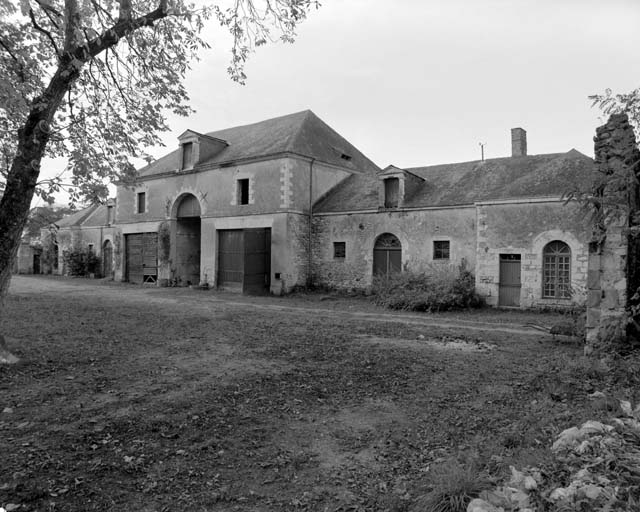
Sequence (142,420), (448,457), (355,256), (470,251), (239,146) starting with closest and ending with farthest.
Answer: (448,457) → (142,420) → (470,251) → (355,256) → (239,146)

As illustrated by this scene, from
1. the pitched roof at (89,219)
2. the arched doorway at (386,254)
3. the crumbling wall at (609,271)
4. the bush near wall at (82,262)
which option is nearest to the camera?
the crumbling wall at (609,271)

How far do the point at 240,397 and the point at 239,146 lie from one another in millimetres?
18662

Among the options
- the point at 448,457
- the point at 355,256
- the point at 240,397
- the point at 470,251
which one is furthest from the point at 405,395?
the point at 355,256

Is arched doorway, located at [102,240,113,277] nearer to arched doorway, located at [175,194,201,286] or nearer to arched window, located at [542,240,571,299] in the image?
arched doorway, located at [175,194,201,286]

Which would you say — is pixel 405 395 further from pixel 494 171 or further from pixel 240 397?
pixel 494 171

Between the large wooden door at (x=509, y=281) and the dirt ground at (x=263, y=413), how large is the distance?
239 inches

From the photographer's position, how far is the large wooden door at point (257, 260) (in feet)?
63.6

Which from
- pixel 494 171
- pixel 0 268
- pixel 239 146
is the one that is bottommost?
pixel 0 268

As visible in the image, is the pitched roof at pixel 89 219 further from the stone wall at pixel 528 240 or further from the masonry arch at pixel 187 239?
the stone wall at pixel 528 240

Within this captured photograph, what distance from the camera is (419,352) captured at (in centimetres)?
800

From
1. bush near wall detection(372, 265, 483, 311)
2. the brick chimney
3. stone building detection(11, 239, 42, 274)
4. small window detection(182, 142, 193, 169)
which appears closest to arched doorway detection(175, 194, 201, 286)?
small window detection(182, 142, 193, 169)

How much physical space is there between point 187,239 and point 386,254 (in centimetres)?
1170

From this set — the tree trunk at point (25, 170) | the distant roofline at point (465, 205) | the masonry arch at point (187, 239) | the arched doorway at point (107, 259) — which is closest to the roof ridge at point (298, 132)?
the distant roofline at point (465, 205)

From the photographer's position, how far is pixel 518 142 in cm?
2067
